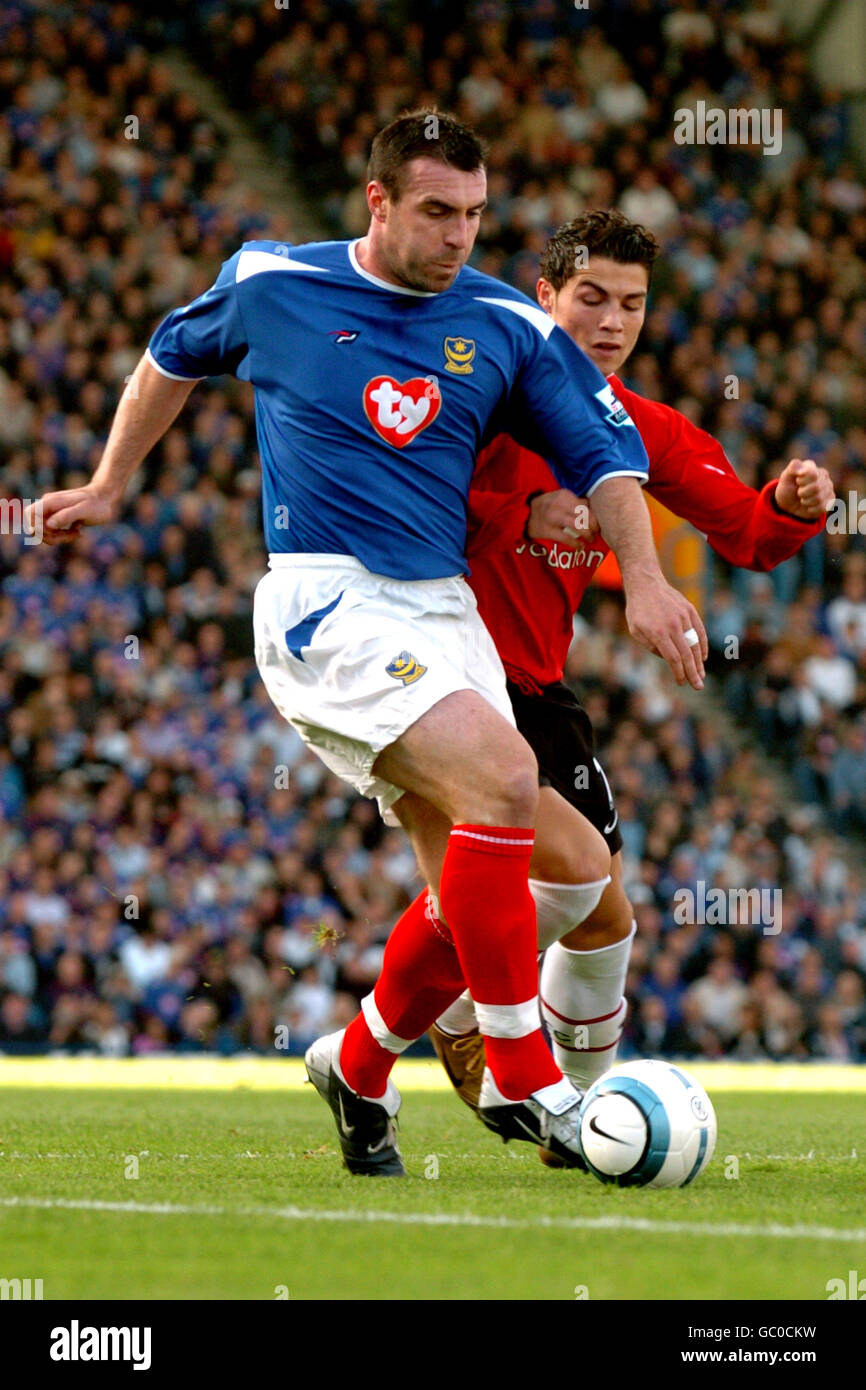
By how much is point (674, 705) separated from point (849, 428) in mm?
3247

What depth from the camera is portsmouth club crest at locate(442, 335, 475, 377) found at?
4844mm

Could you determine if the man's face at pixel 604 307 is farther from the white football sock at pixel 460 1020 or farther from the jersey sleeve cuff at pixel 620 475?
the white football sock at pixel 460 1020

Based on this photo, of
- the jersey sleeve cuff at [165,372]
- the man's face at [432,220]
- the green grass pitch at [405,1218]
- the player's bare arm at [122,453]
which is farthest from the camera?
the jersey sleeve cuff at [165,372]

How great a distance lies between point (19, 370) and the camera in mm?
15789

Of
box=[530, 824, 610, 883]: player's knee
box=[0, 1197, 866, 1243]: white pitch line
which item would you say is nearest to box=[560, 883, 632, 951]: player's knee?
box=[530, 824, 610, 883]: player's knee

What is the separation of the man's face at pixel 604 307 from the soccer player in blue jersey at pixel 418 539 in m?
0.82

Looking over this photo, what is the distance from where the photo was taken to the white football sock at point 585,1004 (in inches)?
225

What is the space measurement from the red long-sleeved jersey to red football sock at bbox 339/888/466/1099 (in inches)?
38.3

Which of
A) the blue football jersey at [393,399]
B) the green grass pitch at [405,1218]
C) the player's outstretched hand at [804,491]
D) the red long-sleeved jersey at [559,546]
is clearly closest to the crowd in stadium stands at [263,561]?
the green grass pitch at [405,1218]

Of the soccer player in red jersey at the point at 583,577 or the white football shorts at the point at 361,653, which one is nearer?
the white football shorts at the point at 361,653

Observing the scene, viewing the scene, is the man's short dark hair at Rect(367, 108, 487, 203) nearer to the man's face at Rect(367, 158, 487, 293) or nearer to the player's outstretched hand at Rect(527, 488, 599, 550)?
the man's face at Rect(367, 158, 487, 293)

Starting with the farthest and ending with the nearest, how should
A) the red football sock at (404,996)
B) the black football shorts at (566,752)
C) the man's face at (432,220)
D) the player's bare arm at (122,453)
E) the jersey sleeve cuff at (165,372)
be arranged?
the black football shorts at (566,752) → the jersey sleeve cuff at (165,372) → the player's bare arm at (122,453) → the red football sock at (404,996) → the man's face at (432,220)

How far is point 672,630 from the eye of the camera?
452 cm

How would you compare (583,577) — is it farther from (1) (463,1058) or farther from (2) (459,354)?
(1) (463,1058)
